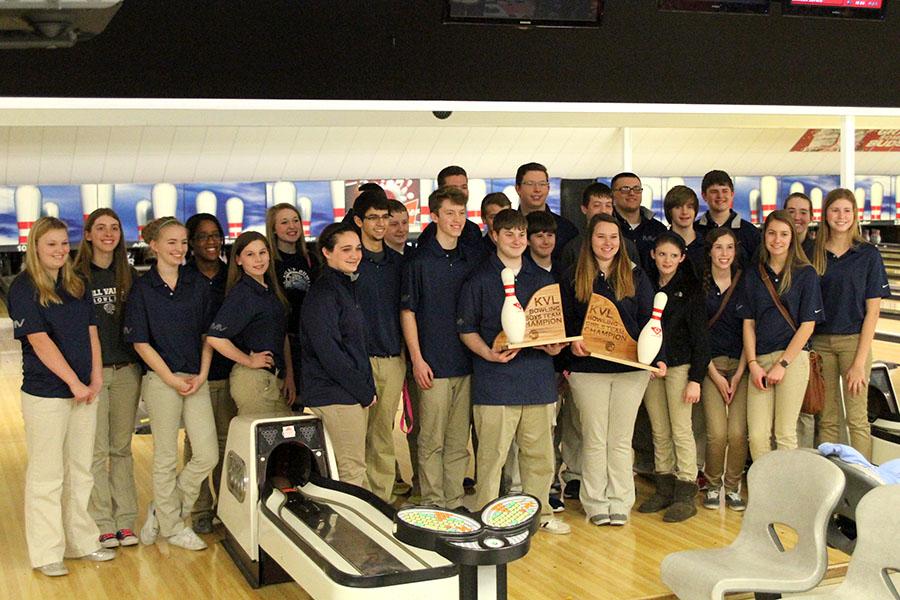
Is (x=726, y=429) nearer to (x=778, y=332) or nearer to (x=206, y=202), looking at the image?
(x=778, y=332)

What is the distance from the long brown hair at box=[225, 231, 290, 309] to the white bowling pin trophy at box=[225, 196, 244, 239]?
9.67 ft

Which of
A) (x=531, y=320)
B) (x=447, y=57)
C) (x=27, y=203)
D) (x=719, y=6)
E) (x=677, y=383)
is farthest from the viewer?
(x=27, y=203)

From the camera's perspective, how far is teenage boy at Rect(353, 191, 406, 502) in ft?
13.5

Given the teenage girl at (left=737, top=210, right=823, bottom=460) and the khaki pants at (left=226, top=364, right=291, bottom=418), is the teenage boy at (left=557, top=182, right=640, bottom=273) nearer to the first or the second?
the teenage girl at (left=737, top=210, right=823, bottom=460)

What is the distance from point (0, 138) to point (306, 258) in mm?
2674

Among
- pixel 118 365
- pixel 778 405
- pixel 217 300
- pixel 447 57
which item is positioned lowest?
pixel 778 405

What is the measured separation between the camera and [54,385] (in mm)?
3723

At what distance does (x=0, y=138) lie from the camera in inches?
241

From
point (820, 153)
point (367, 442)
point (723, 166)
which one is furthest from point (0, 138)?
point (820, 153)

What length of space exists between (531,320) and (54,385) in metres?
1.67

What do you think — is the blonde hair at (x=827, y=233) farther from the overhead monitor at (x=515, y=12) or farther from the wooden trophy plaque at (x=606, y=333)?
the overhead monitor at (x=515, y=12)

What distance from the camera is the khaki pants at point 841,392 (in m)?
4.51

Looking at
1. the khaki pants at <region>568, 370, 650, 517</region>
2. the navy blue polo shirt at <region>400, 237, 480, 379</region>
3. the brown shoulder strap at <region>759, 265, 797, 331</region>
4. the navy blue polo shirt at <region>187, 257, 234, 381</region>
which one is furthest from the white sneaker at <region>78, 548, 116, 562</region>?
the brown shoulder strap at <region>759, 265, 797, 331</region>

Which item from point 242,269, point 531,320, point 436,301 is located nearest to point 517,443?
point 531,320
